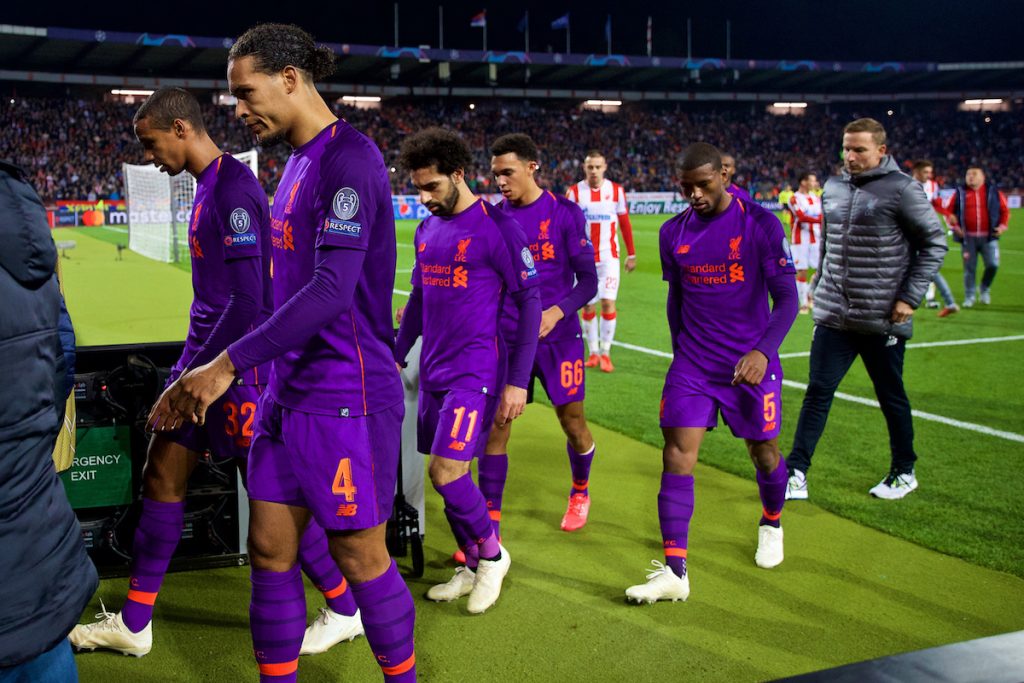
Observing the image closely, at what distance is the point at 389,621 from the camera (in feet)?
9.59

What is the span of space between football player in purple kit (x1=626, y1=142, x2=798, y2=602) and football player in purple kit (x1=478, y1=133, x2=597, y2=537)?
0.67 metres

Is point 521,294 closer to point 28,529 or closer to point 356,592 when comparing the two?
point 356,592

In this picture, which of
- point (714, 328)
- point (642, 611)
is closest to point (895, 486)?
point (714, 328)

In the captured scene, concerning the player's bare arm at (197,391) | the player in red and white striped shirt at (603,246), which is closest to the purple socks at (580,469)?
the player's bare arm at (197,391)

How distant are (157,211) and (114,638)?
24433 millimetres

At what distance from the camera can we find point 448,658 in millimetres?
3795

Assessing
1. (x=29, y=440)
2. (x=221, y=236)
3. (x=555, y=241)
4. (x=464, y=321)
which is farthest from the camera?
(x=555, y=241)

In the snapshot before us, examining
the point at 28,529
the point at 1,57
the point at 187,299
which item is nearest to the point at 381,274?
the point at 28,529

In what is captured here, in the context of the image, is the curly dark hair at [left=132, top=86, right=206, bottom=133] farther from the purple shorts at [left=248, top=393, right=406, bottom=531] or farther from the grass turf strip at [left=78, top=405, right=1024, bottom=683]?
the grass turf strip at [left=78, top=405, right=1024, bottom=683]

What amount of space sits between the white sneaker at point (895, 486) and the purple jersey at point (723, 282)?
1.74 metres

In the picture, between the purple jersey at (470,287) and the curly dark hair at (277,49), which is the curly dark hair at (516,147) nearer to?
the purple jersey at (470,287)

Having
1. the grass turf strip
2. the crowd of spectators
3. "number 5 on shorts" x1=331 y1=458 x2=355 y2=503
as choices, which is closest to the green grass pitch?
the grass turf strip

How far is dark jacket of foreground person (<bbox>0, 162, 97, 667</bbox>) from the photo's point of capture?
1.69 metres

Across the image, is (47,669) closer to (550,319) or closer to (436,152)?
(436,152)
